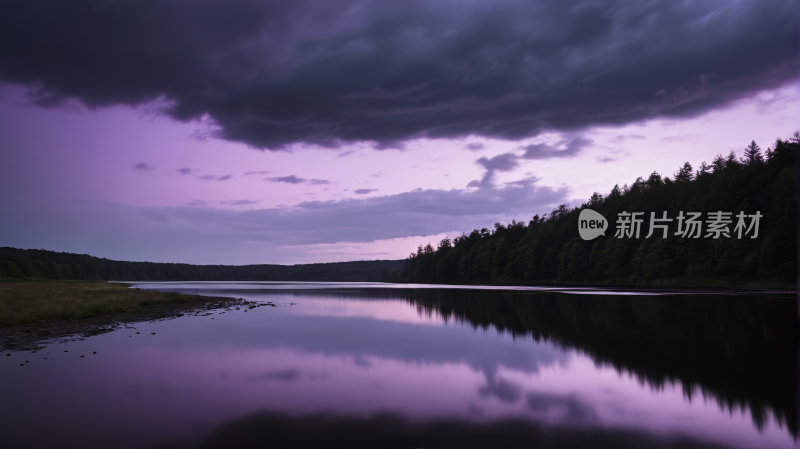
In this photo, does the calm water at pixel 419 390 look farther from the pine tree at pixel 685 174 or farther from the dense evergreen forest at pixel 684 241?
the pine tree at pixel 685 174

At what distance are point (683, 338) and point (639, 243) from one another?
315ft

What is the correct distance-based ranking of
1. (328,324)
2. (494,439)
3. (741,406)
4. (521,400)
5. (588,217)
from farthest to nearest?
(588,217)
(328,324)
(521,400)
(741,406)
(494,439)

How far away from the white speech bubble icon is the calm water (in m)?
109

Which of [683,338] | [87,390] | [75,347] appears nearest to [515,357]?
[683,338]

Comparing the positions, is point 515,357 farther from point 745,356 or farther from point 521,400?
point 745,356

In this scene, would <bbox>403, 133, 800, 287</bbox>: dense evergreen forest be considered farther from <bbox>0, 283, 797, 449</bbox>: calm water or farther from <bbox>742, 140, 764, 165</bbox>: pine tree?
<bbox>0, 283, 797, 449</bbox>: calm water

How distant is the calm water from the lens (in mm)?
9352

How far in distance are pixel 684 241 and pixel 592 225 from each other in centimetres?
3810

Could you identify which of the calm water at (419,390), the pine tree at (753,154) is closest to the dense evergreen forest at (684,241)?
the pine tree at (753,154)

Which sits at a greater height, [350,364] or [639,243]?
[639,243]

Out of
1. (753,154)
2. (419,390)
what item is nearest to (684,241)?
(753,154)

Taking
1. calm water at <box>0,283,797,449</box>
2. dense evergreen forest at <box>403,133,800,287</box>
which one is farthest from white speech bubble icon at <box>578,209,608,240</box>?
calm water at <box>0,283,797,449</box>

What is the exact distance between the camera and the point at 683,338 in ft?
69.1

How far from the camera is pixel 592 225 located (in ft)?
423
